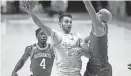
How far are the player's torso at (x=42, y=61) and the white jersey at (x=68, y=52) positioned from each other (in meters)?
0.54

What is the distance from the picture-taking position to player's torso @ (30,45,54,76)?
4375 millimetres


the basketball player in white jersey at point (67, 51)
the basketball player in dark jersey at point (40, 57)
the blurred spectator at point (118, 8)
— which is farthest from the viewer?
the blurred spectator at point (118, 8)

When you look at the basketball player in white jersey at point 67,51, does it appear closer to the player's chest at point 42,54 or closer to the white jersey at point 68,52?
the white jersey at point 68,52

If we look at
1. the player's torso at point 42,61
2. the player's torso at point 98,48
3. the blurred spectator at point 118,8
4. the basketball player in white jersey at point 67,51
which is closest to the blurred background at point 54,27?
the blurred spectator at point 118,8

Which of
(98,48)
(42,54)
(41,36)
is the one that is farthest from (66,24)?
(42,54)

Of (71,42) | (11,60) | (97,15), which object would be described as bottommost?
(11,60)

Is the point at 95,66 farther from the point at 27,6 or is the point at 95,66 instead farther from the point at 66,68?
the point at 27,6

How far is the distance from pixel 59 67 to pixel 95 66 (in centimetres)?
44

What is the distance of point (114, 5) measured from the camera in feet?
92.1

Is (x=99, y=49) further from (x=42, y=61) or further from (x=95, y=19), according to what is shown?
(x=42, y=61)

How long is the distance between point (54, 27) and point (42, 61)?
12998 mm

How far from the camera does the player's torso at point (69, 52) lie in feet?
12.6

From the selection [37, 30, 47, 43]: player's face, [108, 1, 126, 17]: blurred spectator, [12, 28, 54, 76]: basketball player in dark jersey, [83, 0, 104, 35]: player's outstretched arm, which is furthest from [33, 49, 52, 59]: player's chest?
[108, 1, 126, 17]: blurred spectator

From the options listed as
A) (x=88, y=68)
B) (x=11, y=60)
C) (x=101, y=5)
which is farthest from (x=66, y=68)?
(x=101, y=5)
